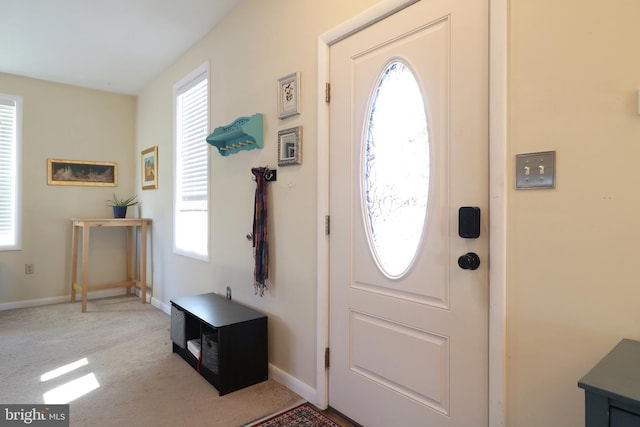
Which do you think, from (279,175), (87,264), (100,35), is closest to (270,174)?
(279,175)

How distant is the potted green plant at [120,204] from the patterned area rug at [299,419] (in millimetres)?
3592

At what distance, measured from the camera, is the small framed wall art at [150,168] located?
4270mm

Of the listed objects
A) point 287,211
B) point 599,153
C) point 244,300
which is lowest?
point 244,300

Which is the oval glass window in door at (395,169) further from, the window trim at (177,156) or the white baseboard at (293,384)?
the window trim at (177,156)

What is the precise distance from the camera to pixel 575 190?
1.16m

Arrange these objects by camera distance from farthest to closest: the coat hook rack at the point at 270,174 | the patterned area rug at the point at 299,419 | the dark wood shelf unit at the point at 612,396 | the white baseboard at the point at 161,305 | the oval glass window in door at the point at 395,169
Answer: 1. the white baseboard at the point at 161,305
2. the coat hook rack at the point at 270,174
3. the patterned area rug at the point at 299,419
4. the oval glass window in door at the point at 395,169
5. the dark wood shelf unit at the point at 612,396

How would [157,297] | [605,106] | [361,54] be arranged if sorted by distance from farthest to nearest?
1. [157,297]
2. [361,54]
3. [605,106]

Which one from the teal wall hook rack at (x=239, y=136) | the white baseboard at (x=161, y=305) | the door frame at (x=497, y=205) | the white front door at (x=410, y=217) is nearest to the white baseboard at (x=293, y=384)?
the white front door at (x=410, y=217)

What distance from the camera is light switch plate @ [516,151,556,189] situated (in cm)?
120

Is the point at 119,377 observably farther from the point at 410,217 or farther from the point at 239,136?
the point at 410,217

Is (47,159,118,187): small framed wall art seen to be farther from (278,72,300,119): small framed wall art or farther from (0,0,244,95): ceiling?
(278,72,300,119): small framed wall art

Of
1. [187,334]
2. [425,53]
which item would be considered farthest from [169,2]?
[187,334]

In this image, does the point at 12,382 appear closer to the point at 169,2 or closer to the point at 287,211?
the point at 287,211

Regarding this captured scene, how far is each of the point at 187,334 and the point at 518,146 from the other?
2478mm
